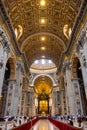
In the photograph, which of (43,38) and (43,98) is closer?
(43,38)

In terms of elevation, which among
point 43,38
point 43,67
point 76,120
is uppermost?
point 43,67

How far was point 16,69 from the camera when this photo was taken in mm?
14953

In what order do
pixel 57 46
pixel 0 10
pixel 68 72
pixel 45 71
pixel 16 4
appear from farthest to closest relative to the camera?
pixel 45 71, pixel 57 46, pixel 68 72, pixel 16 4, pixel 0 10

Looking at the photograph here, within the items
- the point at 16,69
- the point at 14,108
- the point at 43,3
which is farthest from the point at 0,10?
the point at 14,108

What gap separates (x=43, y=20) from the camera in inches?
587

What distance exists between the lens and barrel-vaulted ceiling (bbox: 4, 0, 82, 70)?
12242 millimetres

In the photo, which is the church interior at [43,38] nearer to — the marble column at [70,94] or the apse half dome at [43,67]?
the marble column at [70,94]

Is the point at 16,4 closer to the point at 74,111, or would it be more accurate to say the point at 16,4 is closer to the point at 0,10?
the point at 0,10

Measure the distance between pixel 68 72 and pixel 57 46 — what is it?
537 cm

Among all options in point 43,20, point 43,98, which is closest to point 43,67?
point 43,98

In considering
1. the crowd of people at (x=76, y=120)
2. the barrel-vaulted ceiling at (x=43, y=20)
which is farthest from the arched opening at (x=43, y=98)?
the crowd of people at (x=76, y=120)

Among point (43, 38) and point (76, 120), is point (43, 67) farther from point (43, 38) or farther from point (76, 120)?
point (76, 120)

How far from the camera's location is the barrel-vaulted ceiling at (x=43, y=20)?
→ 12242 mm

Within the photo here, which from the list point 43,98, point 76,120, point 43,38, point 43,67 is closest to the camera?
point 76,120
